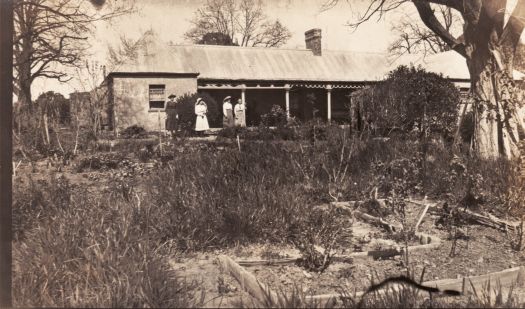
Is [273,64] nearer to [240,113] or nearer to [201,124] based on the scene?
[240,113]

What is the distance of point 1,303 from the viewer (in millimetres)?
3311

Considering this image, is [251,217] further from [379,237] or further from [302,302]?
[302,302]

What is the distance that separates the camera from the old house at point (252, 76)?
79.2 ft

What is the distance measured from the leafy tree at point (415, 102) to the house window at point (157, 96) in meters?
12.3

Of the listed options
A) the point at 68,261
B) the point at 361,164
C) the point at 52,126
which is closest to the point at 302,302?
the point at 68,261

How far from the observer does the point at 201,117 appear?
20016mm

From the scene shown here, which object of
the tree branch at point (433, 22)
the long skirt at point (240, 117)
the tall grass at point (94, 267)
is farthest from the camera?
the long skirt at point (240, 117)

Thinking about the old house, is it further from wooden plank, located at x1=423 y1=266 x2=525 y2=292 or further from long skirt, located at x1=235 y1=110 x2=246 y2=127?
wooden plank, located at x1=423 y1=266 x2=525 y2=292

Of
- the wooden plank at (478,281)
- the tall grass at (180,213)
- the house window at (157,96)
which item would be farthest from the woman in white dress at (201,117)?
the wooden plank at (478,281)

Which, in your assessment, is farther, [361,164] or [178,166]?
[361,164]

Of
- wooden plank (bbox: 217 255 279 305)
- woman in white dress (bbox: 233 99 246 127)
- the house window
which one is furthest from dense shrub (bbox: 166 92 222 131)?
wooden plank (bbox: 217 255 279 305)

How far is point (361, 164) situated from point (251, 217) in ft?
12.4

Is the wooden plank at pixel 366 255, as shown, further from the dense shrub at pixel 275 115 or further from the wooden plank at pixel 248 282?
the dense shrub at pixel 275 115

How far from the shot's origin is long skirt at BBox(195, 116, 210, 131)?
19.8m
